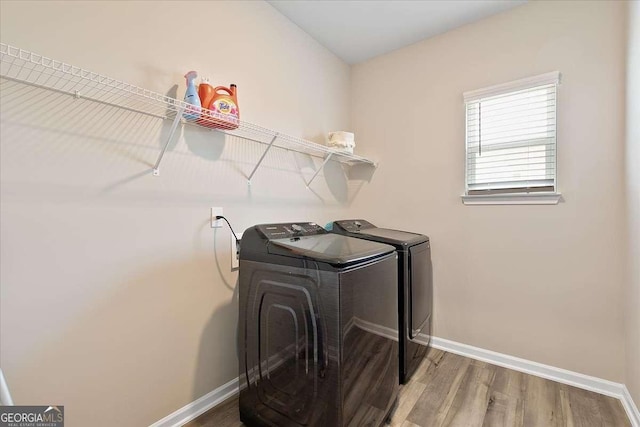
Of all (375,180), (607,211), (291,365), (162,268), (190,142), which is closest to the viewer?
(291,365)

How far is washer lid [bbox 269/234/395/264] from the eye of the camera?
115 centimetres

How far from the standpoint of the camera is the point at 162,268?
1396 millimetres

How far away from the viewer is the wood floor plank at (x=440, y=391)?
4.99 feet

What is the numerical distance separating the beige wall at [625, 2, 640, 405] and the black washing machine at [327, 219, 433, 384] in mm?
1059

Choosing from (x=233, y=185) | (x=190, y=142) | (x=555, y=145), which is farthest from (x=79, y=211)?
(x=555, y=145)

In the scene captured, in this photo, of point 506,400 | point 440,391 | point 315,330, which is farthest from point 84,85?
point 506,400

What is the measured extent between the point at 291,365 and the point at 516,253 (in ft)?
5.63

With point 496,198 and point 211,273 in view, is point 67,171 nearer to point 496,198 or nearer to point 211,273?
point 211,273

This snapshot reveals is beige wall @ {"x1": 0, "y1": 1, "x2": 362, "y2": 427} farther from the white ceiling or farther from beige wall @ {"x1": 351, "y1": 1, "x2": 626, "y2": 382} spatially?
beige wall @ {"x1": 351, "y1": 1, "x2": 626, "y2": 382}

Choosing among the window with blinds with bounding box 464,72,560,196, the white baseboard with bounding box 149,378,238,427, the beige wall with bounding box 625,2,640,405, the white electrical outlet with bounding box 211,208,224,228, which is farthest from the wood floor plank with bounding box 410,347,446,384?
the white electrical outlet with bounding box 211,208,224,228

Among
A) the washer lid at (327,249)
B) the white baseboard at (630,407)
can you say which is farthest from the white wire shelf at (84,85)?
the white baseboard at (630,407)

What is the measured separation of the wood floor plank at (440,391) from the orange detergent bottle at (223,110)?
182 centimetres

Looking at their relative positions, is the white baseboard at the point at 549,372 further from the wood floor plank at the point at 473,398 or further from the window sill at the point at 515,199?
the window sill at the point at 515,199

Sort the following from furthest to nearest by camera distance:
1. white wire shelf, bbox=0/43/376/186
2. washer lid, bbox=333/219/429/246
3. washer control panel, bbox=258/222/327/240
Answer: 1. washer lid, bbox=333/219/429/246
2. washer control panel, bbox=258/222/327/240
3. white wire shelf, bbox=0/43/376/186
